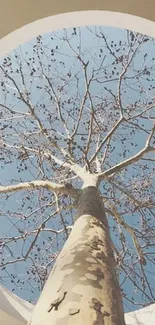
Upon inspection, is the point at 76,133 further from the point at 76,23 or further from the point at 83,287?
the point at 83,287

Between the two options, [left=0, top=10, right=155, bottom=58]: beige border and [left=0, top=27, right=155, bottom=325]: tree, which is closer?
[left=0, top=10, right=155, bottom=58]: beige border

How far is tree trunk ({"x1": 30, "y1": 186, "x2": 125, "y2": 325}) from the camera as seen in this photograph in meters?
1.38

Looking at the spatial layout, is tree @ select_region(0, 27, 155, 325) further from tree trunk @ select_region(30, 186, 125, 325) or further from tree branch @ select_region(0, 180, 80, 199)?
tree trunk @ select_region(30, 186, 125, 325)

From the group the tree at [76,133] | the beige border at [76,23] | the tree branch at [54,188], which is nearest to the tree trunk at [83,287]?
the tree branch at [54,188]

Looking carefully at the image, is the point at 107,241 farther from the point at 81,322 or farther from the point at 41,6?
the point at 41,6

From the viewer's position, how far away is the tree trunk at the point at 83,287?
1381mm

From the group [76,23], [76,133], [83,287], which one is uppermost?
[76,133]

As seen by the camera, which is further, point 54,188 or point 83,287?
point 54,188

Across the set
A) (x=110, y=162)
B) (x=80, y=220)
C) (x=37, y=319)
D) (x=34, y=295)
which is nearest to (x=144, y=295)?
(x=34, y=295)

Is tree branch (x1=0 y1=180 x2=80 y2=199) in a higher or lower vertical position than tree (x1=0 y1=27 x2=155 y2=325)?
lower

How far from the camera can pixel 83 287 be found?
1.53 meters

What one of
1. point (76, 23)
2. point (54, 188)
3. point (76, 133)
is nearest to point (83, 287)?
point (54, 188)

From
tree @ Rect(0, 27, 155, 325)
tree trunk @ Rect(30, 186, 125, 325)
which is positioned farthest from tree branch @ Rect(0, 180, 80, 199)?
tree trunk @ Rect(30, 186, 125, 325)

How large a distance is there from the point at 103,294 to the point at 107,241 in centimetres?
62
